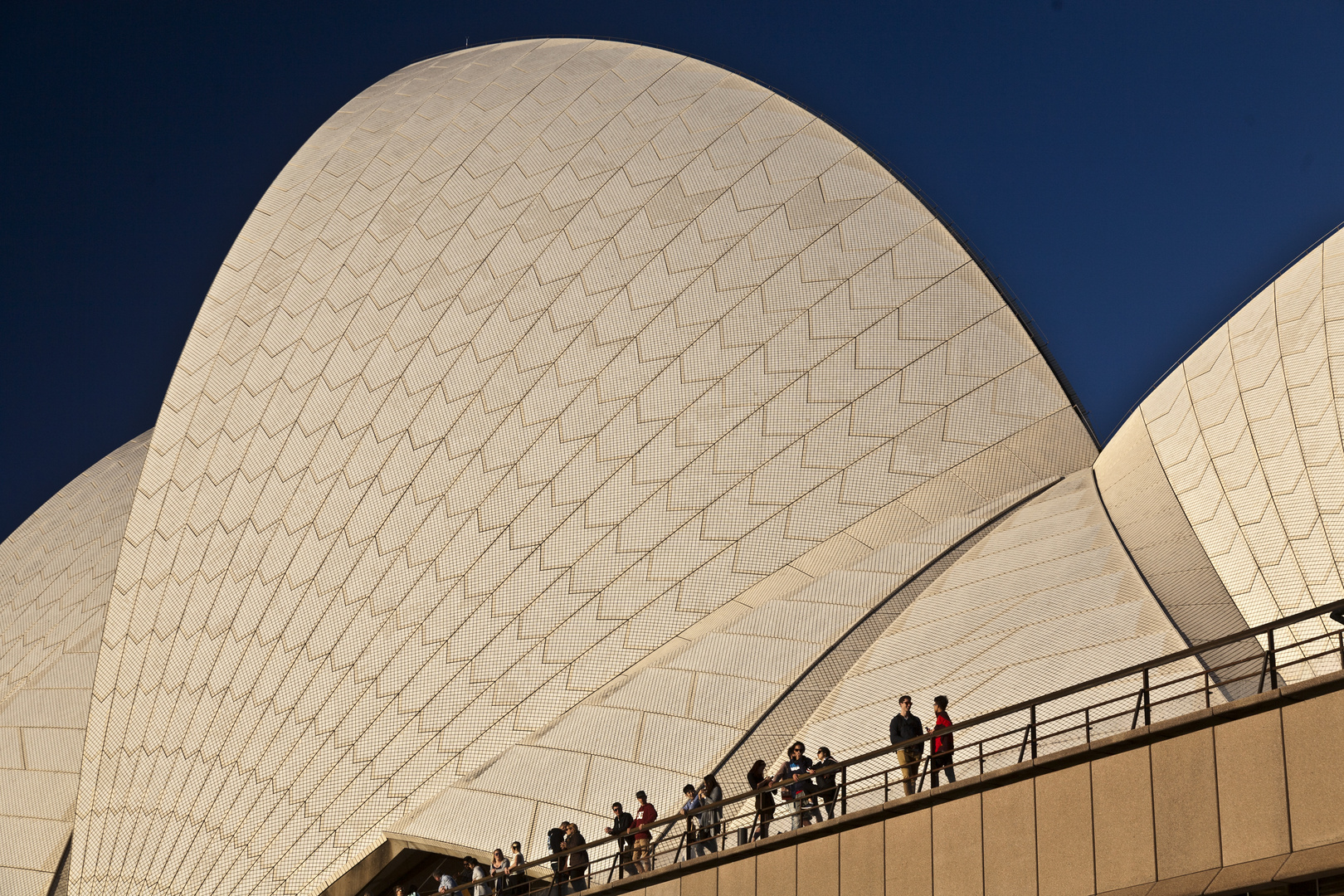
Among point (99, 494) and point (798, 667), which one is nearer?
point (798, 667)

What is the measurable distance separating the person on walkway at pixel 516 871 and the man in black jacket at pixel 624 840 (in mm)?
996

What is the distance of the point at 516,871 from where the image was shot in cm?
1152

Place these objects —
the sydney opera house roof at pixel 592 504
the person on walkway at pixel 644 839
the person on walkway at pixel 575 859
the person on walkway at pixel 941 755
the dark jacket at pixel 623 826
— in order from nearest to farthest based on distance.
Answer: the person on walkway at pixel 941 755 → the person on walkway at pixel 644 839 → the dark jacket at pixel 623 826 → the person on walkway at pixel 575 859 → the sydney opera house roof at pixel 592 504

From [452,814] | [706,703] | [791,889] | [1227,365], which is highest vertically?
[1227,365]

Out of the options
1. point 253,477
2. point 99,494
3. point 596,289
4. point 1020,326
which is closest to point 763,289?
point 596,289

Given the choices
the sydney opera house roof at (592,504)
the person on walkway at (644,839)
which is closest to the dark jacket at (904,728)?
the sydney opera house roof at (592,504)

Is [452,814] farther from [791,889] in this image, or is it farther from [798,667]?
[791,889]

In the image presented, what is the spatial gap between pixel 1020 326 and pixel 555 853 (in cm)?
1002

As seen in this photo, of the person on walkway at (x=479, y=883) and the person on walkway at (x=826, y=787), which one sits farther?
the person on walkway at (x=479, y=883)

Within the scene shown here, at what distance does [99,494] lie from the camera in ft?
78.0

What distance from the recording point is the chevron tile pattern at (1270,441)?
38.6ft

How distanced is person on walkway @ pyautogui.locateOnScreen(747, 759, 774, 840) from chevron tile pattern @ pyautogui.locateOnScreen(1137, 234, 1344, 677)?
4.93 m

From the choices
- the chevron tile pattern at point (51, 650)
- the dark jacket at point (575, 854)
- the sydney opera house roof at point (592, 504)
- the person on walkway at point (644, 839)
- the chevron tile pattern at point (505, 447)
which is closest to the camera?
the person on walkway at point (644, 839)

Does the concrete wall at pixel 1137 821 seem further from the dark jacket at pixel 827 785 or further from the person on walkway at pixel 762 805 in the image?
the person on walkway at pixel 762 805
